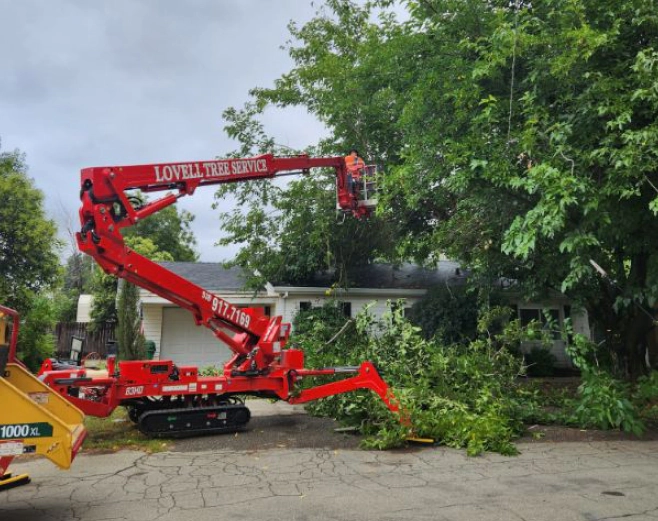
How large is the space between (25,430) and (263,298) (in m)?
13.0

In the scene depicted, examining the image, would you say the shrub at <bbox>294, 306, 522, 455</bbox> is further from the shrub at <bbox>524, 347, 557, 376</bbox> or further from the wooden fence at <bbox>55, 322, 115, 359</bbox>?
the wooden fence at <bbox>55, 322, 115, 359</bbox>

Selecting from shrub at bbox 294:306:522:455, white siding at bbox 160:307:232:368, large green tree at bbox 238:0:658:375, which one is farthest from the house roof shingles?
shrub at bbox 294:306:522:455

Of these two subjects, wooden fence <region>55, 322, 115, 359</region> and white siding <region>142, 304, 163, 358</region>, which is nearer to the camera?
white siding <region>142, 304, 163, 358</region>

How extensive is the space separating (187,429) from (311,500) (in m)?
3.51

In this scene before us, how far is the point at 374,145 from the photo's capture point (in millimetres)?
13711

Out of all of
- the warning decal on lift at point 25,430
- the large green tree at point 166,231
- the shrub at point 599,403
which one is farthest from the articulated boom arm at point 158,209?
the large green tree at point 166,231

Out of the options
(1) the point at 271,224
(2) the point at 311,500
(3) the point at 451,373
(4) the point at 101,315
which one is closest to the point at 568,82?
(3) the point at 451,373

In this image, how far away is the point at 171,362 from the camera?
8148 mm

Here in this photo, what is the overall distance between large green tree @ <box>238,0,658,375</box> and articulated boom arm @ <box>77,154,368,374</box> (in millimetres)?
3119

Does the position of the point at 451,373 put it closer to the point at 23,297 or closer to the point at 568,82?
the point at 568,82

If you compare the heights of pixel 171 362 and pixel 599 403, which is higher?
pixel 171 362

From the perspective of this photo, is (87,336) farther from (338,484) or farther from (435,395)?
(338,484)

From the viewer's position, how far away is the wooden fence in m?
22.4

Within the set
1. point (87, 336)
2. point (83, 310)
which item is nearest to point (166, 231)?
point (83, 310)
